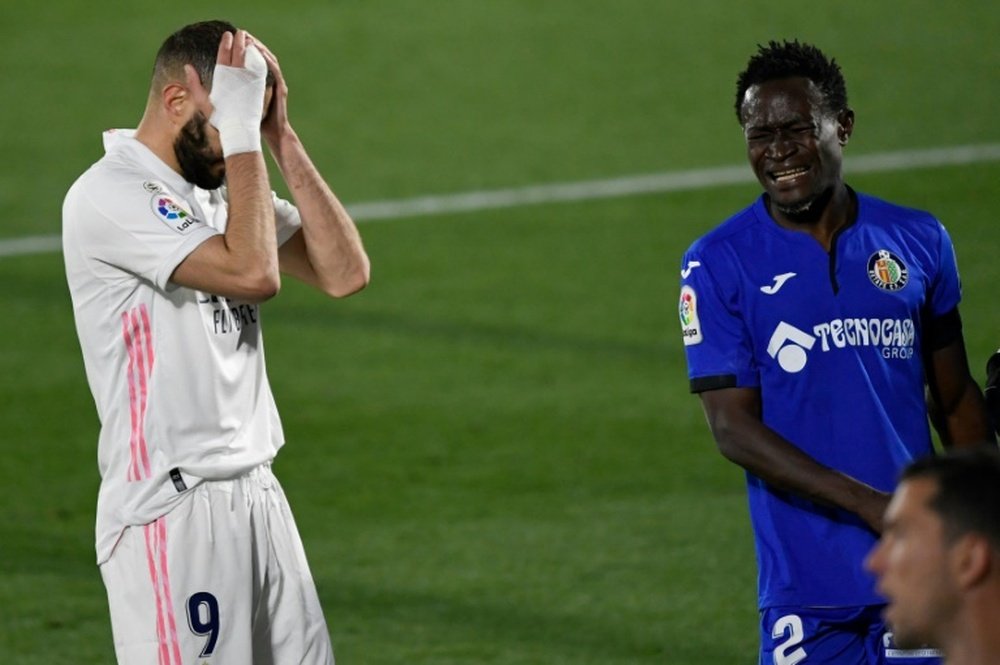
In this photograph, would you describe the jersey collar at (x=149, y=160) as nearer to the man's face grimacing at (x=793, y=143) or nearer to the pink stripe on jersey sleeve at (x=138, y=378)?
the pink stripe on jersey sleeve at (x=138, y=378)

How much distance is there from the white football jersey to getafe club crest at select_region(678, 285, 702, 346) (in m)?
1.10

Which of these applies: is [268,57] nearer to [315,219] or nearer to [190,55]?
[190,55]

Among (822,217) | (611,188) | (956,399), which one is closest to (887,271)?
(822,217)

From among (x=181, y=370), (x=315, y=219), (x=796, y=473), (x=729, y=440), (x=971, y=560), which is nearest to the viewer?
(x=971, y=560)

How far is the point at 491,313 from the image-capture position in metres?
11.9

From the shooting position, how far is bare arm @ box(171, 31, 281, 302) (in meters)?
4.55

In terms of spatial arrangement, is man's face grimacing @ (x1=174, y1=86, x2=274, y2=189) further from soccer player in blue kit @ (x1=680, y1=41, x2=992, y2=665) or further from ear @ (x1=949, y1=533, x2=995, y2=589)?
ear @ (x1=949, y1=533, x2=995, y2=589)

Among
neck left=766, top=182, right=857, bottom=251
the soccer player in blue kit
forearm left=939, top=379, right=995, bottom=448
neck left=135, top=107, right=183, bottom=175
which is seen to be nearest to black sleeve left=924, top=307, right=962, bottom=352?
the soccer player in blue kit

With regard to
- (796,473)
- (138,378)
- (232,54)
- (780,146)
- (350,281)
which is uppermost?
(232,54)

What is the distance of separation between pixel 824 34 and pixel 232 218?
1376cm

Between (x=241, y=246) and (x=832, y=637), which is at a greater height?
(x=241, y=246)

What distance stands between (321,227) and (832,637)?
1.68m

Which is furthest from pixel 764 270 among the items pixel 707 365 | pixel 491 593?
pixel 491 593

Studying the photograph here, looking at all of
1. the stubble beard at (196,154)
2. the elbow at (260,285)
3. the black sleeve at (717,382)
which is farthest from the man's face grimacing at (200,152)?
the black sleeve at (717,382)
